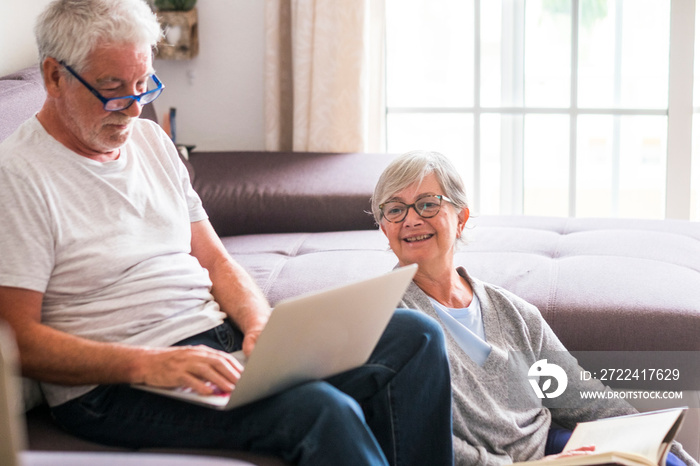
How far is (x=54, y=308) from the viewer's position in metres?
1.34

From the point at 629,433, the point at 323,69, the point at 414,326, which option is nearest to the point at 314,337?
the point at 414,326

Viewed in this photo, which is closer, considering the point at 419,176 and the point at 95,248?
the point at 95,248

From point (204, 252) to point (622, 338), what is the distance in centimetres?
98

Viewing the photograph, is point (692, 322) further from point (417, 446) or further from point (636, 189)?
point (636, 189)

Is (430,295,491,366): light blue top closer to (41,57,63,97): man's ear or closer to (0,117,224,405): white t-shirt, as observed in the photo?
(0,117,224,405): white t-shirt

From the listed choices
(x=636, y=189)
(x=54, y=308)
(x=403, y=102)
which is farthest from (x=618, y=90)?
(x=54, y=308)

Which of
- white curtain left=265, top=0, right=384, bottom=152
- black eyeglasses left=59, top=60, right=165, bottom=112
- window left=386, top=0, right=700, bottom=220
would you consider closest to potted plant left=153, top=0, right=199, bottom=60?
white curtain left=265, top=0, right=384, bottom=152

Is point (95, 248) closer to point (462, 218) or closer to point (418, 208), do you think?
point (418, 208)

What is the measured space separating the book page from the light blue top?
9.2 inches

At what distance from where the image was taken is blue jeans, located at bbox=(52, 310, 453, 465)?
46.3 inches

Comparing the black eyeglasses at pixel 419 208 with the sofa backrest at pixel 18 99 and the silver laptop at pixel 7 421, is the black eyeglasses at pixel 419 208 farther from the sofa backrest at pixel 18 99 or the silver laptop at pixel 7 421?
the silver laptop at pixel 7 421

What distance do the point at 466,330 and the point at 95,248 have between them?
73 centimetres

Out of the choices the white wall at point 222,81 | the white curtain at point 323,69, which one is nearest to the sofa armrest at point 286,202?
the white curtain at point 323,69

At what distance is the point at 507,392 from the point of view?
1.56 m
